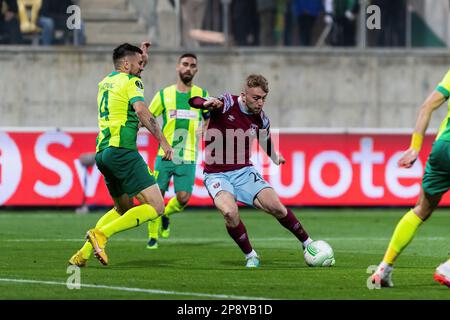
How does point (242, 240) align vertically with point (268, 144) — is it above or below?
below

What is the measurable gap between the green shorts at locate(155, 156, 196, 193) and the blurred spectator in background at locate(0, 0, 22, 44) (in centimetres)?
829

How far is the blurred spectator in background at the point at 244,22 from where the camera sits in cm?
2445

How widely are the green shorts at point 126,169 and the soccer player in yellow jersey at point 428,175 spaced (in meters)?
3.17

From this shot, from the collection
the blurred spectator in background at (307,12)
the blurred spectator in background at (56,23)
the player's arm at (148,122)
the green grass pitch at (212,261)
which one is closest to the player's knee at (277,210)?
the green grass pitch at (212,261)

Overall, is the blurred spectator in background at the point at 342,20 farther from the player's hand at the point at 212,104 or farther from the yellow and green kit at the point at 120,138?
the yellow and green kit at the point at 120,138

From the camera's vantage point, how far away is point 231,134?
1302 centimetres

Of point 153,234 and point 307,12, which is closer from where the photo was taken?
point 153,234

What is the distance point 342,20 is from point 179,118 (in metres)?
8.50

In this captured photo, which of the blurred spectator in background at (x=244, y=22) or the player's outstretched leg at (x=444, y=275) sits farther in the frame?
the blurred spectator in background at (x=244, y=22)

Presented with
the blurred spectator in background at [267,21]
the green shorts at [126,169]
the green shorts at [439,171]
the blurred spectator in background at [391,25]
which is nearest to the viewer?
the green shorts at [439,171]

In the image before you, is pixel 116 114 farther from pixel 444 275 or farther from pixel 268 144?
pixel 444 275

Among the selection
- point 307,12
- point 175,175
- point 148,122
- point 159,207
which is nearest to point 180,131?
point 175,175

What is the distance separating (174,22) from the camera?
81.5 ft

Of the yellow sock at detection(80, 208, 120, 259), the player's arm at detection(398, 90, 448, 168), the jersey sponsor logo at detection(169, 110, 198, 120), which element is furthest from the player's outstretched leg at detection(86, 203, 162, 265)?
the jersey sponsor logo at detection(169, 110, 198, 120)
